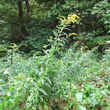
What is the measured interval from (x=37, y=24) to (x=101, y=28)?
9.97ft

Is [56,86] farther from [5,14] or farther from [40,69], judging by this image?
[5,14]

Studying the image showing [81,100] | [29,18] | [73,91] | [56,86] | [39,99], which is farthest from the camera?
[29,18]

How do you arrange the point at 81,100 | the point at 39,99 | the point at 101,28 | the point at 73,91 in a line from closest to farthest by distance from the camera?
the point at 39,99 < the point at 81,100 < the point at 73,91 < the point at 101,28

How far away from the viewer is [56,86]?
178 cm

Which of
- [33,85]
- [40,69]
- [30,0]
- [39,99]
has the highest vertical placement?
[30,0]

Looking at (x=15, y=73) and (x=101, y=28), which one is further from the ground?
(x=101, y=28)

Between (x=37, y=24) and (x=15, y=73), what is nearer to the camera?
(x=15, y=73)

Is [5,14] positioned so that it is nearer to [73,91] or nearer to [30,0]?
[30,0]

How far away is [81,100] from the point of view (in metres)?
1.99

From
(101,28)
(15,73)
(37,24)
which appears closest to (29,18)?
(37,24)

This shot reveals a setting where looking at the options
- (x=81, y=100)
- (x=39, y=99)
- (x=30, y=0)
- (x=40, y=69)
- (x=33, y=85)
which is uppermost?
(x=30, y=0)

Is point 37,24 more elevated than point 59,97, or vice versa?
point 37,24

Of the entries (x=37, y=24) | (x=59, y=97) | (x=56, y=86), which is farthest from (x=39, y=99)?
(x=37, y=24)

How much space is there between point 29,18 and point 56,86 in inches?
222
